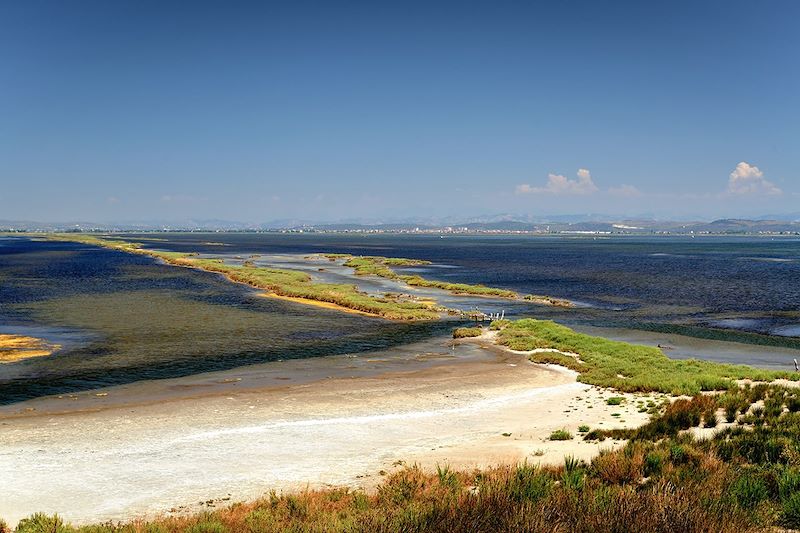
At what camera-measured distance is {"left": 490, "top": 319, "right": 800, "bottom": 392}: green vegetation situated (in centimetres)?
2897

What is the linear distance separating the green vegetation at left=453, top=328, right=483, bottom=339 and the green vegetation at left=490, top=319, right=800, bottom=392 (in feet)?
6.23

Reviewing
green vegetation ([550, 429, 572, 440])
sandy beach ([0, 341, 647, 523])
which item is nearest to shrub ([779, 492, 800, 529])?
sandy beach ([0, 341, 647, 523])

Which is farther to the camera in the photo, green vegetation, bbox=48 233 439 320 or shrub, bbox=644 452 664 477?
green vegetation, bbox=48 233 439 320

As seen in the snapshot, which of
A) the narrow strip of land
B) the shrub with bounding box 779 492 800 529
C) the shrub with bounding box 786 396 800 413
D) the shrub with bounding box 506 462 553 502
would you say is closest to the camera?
the shrub with bounding box 779 492 800 529

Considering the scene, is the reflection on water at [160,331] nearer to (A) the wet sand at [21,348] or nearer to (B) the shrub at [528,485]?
(A) the wet sand at [21,348]

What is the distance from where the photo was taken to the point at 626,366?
3381cm

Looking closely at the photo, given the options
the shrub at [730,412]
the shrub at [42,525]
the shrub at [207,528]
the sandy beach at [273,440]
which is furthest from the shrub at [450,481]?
the shrub at [730,412]

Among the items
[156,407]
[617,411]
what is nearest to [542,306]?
[617,411]

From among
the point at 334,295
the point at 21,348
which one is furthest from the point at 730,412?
the point at 334,295

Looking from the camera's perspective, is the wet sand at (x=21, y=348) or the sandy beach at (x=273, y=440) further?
the wet sand at (x=21, y=348)

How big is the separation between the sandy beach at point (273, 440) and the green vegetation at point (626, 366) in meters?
2.52

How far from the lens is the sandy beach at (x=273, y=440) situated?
17.4 metres

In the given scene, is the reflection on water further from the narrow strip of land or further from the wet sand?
the narrow strip of land

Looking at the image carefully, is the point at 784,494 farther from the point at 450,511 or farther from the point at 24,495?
the point at 24,495
